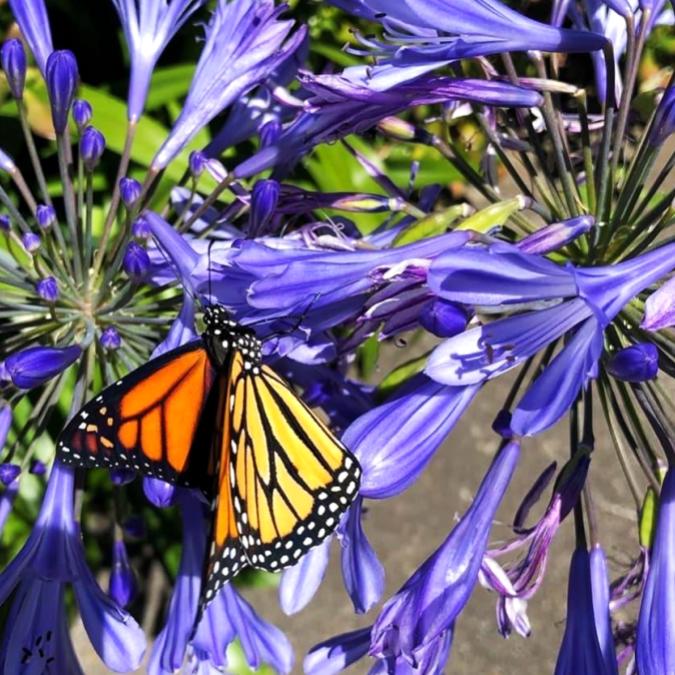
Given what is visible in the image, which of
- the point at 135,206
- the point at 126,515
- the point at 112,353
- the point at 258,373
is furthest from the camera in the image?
the point at 126,515

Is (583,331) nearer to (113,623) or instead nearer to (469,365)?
(469,365)

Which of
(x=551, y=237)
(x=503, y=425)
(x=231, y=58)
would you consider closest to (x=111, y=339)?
(x=231, y=58)

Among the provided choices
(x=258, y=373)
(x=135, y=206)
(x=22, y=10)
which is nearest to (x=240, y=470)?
(x=258, y=373)

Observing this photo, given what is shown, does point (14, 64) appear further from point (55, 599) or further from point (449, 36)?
point (55, 599)

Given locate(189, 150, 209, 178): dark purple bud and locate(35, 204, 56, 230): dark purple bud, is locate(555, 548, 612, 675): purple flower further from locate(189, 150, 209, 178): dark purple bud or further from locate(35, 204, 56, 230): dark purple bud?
locate(35, 204, 56, 230): dark purple bud

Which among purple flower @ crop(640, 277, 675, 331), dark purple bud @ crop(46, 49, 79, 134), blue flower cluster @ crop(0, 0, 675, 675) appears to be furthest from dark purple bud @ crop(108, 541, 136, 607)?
purple flower @ crop(640, 277, 675, 331)

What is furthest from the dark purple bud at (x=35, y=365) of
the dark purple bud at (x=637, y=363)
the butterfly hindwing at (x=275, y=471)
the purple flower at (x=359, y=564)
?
the dark purple bud at (x=637, y=363)
